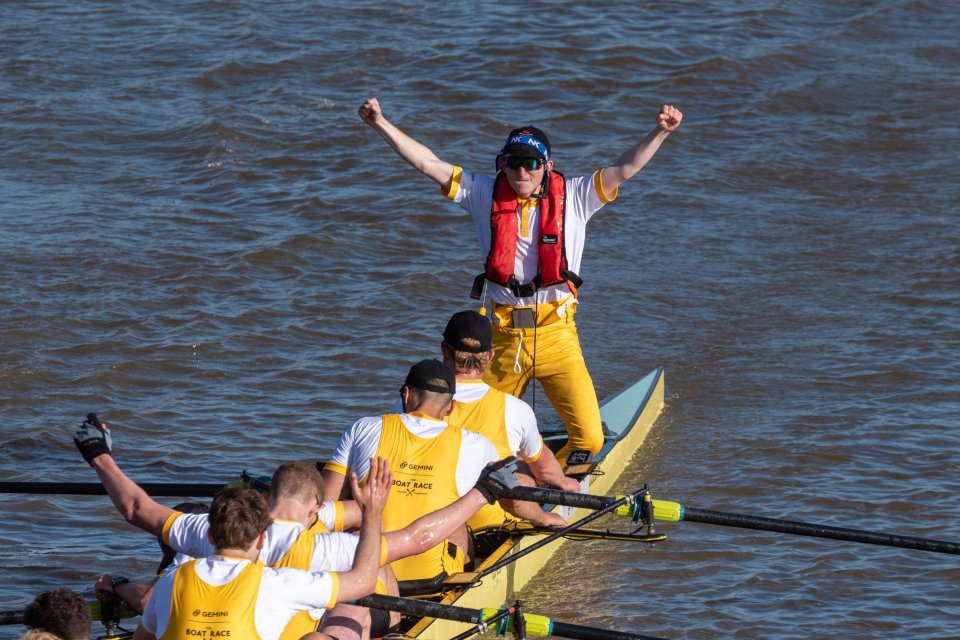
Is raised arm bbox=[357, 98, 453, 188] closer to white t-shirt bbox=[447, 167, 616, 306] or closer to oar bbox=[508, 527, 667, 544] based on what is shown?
white t-shirt bbox=[447, 167, 616, 306]

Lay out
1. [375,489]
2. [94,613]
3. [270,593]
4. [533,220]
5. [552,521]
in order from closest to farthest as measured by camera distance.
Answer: [270,593] < [375,489] < [94,613] < [552,521] < [533,220]

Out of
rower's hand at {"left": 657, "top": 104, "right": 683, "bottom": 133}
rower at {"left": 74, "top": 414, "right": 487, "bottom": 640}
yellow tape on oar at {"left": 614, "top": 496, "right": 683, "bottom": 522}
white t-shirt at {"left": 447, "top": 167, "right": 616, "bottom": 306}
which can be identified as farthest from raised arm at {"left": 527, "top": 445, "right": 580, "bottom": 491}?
rower's hand at {"left": 657, "top": 104, "right": 683, "bottom": 133}

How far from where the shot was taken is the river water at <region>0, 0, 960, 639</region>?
26.7 feet

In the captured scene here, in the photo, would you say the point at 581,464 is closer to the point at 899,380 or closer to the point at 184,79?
the point at 899,380

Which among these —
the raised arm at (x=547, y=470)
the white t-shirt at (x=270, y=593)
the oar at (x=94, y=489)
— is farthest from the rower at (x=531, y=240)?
the white t-shirt at (x=270, y=593)

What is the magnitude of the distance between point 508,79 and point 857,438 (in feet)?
29.4

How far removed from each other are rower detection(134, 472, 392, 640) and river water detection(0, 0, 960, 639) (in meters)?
2.72

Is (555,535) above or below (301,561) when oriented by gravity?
below

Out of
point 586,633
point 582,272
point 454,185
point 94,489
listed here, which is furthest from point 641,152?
point 582,272

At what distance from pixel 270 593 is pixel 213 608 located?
21cm

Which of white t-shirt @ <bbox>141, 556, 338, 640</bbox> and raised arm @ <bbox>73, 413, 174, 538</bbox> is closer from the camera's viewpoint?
white t-shirt @ <bbox>141, 556, 338, 640</bbox>

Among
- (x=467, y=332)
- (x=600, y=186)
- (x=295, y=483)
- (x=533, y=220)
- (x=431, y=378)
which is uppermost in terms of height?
(x=600, y=186)

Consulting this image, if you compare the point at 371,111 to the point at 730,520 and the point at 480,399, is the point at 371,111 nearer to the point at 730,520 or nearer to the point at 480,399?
the point at 480,399

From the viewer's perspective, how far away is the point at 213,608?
178 inches
